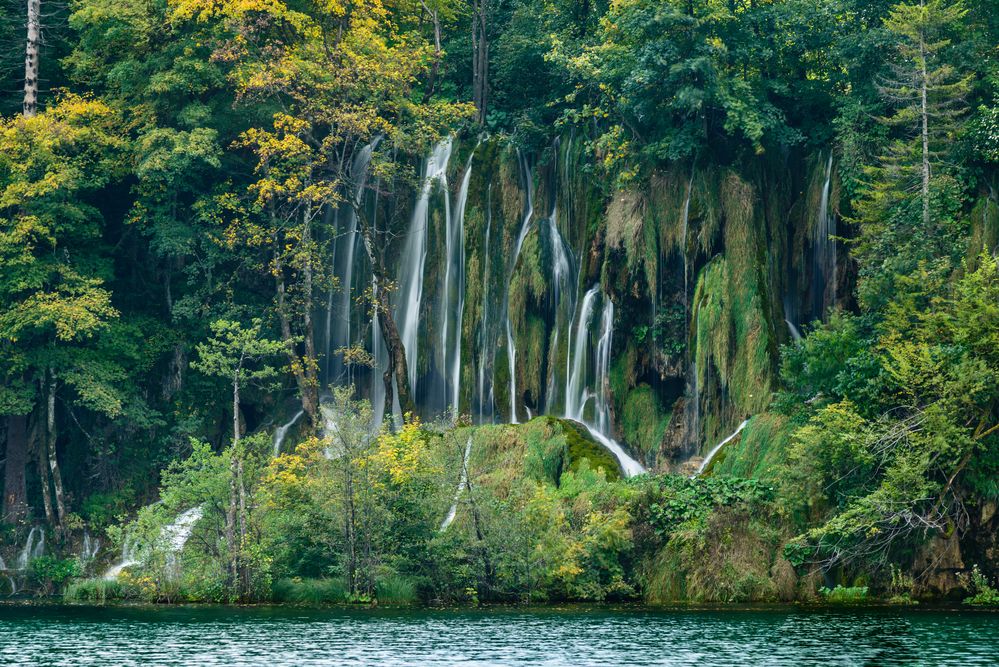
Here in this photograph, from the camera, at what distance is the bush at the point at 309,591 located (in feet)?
122

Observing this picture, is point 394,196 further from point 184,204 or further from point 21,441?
point 21,441

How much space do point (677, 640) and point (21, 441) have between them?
29.7m

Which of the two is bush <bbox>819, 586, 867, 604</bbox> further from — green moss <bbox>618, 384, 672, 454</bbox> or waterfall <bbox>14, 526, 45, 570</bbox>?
waterfall <bbox>14, 526, 45, 570</bbox>

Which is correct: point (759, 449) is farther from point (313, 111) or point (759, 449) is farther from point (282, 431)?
point (313, 111)

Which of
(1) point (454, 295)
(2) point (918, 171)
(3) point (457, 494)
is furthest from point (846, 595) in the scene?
(1) point (454, 295)

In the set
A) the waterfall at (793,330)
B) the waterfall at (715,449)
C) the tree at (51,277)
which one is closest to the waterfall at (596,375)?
the waterfall at (715,449)

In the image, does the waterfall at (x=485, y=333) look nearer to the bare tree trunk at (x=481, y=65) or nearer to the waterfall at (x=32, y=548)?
the bare tree trunk at (x=481, y=65)

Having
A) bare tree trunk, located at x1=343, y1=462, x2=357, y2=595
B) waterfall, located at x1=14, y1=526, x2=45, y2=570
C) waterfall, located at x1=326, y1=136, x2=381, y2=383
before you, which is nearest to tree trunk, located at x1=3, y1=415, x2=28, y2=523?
waterfall, located at x1=14, y1=526, x2=45, y2=570

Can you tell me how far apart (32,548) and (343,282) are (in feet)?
43.1

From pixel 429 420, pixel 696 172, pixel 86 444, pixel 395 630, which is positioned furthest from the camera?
pixel 86 444

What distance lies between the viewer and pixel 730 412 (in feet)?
135

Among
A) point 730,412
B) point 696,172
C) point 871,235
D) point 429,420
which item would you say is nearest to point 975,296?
point 871,235

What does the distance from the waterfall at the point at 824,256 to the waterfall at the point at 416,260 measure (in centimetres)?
1215

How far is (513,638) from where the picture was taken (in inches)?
1093
